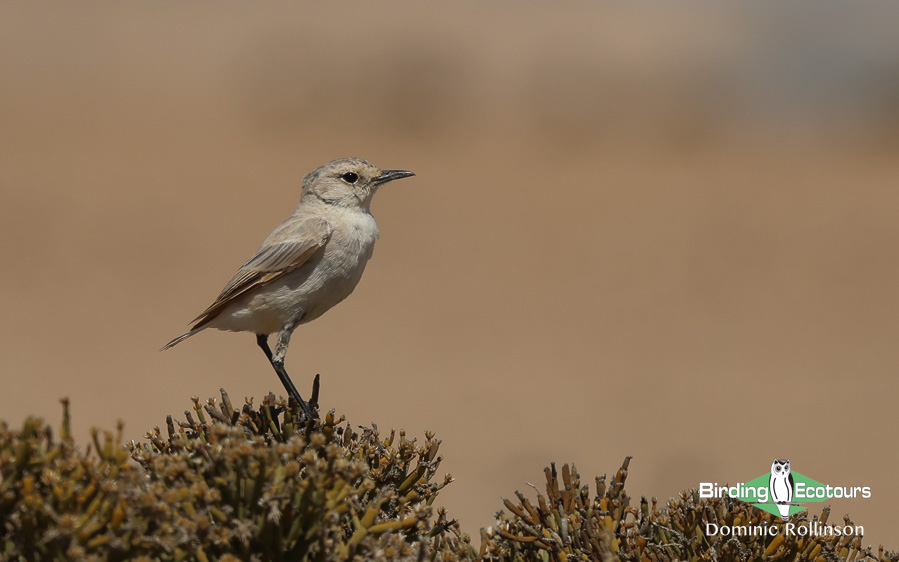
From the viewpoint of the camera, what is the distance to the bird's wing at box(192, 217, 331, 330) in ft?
18.2

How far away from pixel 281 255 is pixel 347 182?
2.61ft

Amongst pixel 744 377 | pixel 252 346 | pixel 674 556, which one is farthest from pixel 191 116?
pixel 674 556

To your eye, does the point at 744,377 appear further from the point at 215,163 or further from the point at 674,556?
the point at 215,163

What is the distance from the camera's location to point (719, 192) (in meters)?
26.4

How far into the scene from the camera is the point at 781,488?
468 centimetres

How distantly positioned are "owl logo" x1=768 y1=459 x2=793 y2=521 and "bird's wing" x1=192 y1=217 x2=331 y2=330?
2.77 metres

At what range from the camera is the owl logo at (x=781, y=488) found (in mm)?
4559

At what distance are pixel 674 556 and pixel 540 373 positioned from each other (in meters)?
12.5

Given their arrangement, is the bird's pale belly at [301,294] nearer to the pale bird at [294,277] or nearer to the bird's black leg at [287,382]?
the pale bird at [294,277]

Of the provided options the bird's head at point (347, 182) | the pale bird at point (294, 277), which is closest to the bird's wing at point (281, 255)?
the pale bird at point (294, 277)

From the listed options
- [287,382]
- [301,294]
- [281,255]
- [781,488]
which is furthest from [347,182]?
[781,488]

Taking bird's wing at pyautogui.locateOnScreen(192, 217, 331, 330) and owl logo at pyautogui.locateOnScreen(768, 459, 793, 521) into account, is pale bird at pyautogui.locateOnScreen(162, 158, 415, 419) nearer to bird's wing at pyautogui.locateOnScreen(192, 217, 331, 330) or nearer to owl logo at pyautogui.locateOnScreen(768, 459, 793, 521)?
bird's wing at pyautogui.locateOnScreen(192, 217, 331, 330)

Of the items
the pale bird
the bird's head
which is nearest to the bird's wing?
the pale bird

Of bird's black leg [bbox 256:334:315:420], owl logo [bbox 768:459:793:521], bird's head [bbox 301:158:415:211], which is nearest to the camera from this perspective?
owl logo [bbox 768:459:793:521]
